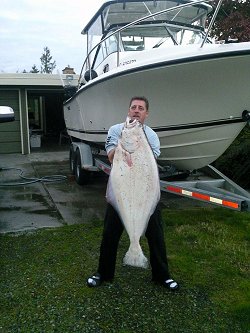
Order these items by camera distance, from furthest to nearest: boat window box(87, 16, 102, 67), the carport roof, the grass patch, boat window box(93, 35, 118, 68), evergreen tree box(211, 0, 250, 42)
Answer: the carport roof → evergreen tree box(211, 0, 250, 42) → boat window box(87, 16, 102, 67) → boat window box(93, 35, 118, 68) → the grass patch

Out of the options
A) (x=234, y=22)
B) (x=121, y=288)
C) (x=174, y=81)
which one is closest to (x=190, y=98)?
(x=174, y=81)

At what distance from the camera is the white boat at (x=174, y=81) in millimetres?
5137

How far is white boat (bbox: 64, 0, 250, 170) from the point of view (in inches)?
202

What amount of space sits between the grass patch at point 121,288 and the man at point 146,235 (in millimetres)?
105

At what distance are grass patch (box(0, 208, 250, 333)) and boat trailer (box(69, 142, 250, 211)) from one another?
0.50 metres

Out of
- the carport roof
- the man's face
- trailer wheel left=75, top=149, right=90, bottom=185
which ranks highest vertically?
the carport roof

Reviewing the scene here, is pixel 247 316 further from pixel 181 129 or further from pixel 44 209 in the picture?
pixel 44 209

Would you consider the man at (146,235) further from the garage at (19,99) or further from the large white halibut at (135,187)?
the garage at (19,99)

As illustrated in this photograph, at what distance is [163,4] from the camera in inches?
299

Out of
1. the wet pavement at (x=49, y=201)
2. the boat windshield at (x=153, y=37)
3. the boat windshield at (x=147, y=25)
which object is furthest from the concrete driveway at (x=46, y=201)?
the boat windshield at (x=153, y=37)

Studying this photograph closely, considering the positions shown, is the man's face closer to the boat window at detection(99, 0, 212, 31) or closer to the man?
the man

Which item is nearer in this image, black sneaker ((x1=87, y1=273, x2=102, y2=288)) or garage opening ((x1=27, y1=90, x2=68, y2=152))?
black sneaker ((x1=87, y1=273, x2=102, y2=288))

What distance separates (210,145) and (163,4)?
3.30 meters

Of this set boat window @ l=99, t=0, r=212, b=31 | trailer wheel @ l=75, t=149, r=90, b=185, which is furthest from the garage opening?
boat window @ l=99, t=0, r=212, b=31
